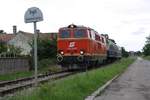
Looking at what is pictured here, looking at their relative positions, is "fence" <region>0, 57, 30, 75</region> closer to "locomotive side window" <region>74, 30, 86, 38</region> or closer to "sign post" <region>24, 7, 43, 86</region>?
"locomotive side window" <region>74, 30, 86, 38</region>

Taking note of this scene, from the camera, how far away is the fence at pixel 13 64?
32578 mm

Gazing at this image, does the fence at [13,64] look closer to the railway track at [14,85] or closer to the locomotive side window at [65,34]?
the locomotive side window at [65,34]

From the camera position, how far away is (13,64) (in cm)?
3509

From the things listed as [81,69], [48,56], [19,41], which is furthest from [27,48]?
[81,69]

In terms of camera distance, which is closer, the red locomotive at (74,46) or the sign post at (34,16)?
the sign post at (34,16)

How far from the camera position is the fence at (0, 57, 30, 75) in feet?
107

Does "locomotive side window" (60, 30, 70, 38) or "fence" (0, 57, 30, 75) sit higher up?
"locomotive side window" (60, 30, 70, 38)

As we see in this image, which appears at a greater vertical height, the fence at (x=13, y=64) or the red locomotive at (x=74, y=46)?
the red locomotive at (x=74, y=46)

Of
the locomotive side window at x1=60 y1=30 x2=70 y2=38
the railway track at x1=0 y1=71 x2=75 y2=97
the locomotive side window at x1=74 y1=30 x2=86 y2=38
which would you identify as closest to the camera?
the railway track at x1=0 y1=71 x2=75 y2=97

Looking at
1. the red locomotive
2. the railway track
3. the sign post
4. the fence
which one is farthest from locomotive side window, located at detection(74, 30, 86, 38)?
the sign post

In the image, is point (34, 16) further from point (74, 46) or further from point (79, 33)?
point (79, 33)

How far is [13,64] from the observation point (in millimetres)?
35094

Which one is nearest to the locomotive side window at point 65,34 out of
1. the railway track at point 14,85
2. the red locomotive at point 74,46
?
the red locomotive at point 74,46

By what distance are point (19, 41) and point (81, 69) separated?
49828 mm
